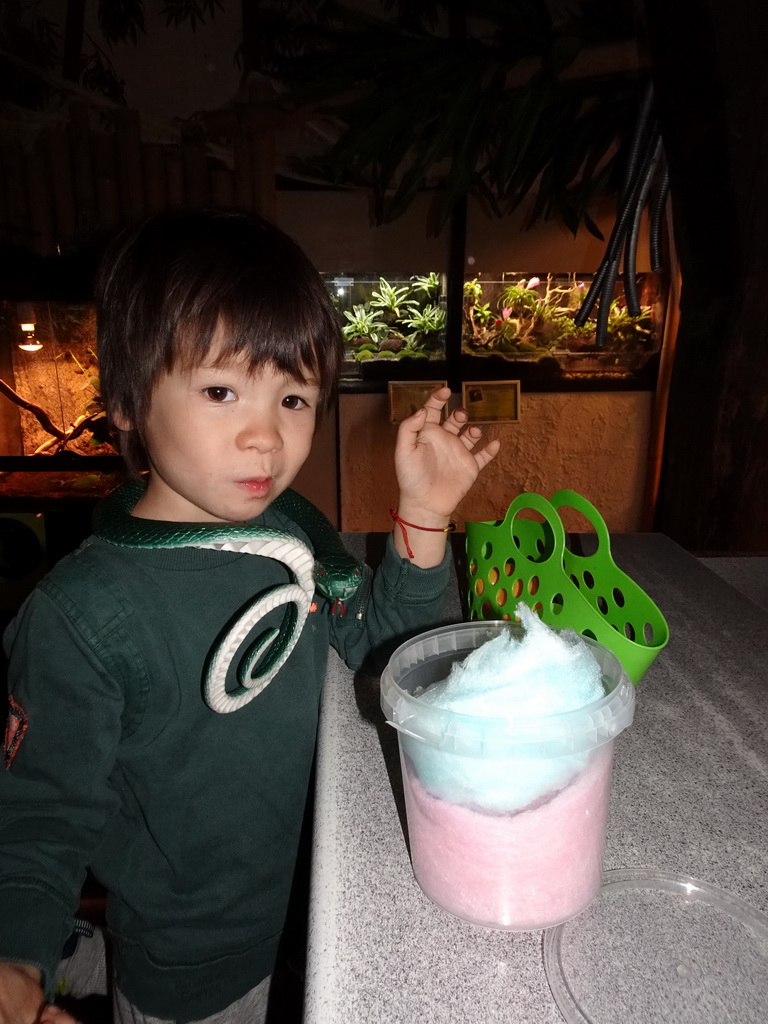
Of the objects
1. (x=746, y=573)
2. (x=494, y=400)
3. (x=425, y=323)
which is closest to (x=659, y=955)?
(x=746, y=573)

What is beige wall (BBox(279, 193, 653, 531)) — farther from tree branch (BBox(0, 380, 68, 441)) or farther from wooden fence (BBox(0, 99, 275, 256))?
tree branch (BBox(0, 380, 68, 441))

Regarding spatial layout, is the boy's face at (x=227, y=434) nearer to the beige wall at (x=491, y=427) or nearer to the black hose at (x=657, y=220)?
the black hose at (x=657, y=220)

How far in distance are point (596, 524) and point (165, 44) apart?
3105 mm

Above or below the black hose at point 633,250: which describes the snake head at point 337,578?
below

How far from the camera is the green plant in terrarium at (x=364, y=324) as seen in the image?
3.35 metres

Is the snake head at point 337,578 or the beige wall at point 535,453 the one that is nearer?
the snake head at point 337,578

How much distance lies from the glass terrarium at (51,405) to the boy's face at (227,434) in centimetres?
219

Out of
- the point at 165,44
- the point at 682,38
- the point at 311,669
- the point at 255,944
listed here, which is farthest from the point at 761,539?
the point at 165,44

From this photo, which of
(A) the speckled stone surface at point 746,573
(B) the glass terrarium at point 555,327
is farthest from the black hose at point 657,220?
(B) the glass terrarium at point 555,327

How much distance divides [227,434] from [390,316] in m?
2.91

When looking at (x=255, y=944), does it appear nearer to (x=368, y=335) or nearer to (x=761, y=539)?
(x=761, y=539)

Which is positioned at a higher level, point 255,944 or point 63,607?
point 63,607

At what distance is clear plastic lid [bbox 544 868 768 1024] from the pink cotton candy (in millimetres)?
20

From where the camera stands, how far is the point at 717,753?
0.60 m
